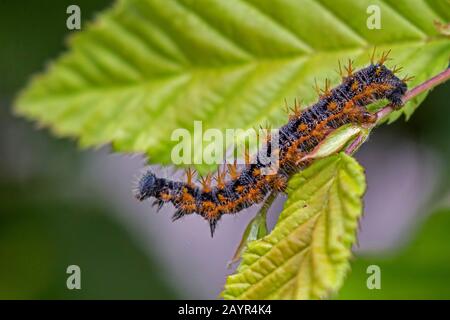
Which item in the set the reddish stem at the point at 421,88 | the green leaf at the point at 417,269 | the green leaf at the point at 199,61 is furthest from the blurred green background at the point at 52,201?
the reddish stem at the point at 421,88

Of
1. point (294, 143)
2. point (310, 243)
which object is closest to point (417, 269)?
point (294, 143)

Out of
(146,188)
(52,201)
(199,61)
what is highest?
(52,201)

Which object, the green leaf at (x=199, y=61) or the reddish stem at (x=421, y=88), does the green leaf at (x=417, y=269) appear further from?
the reddish stem at (x=421, y=88)

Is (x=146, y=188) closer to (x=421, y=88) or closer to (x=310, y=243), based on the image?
(x=310, y=243)

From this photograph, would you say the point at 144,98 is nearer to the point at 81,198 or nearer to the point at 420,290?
the point at 420,290

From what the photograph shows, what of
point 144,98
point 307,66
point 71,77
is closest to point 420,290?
point 307,66

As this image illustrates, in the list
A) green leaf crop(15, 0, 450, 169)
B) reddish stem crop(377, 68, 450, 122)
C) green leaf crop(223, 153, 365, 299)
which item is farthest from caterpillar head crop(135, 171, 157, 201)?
reddish stem crop(377, 68, 450, 122)
